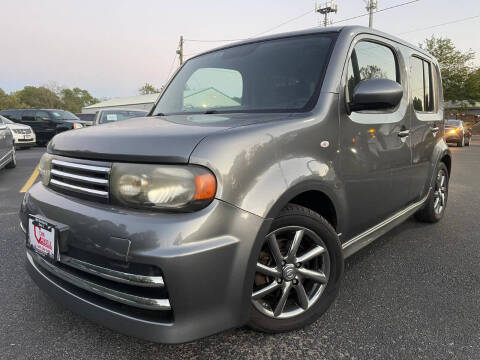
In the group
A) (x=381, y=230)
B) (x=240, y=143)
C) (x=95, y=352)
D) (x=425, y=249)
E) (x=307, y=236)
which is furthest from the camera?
(x=425, y=249)

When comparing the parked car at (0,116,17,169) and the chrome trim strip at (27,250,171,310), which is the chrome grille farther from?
the parked car at (0,116,17,169)

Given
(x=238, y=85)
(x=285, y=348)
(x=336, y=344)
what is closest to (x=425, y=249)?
(x=336, y=344)

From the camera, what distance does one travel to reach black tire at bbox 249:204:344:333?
1.78 metres

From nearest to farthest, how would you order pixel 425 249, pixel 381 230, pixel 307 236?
pixel 307 236 < pixel 381 230 < pixel 425 249

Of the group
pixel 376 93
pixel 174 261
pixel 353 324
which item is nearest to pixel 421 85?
pixel 376 93

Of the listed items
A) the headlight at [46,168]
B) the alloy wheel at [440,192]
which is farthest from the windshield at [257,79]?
the alloy wheel at [440,192]

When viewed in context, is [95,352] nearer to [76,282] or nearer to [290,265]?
[76,282]

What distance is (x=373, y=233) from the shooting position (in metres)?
2.58

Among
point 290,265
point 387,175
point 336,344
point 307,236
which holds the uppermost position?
point 387,175

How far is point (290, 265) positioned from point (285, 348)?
418 millimetres

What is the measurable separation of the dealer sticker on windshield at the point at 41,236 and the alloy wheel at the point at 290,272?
1014mm

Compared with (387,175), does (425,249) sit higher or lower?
lower

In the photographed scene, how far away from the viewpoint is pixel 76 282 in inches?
65.3

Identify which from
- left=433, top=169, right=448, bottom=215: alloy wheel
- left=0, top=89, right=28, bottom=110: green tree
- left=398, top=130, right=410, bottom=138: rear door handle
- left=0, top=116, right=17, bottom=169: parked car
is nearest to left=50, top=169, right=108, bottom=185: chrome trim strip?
left=398, top=130, right=410, bottom=138: rear door handle
